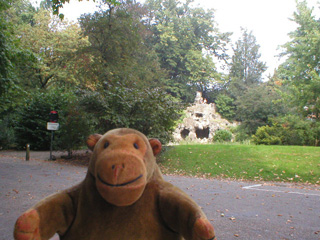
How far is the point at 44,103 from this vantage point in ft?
74.4

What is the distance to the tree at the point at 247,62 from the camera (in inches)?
1962

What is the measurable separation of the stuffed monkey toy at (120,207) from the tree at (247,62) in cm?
4845

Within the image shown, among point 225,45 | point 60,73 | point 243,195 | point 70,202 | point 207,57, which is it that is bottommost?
point 243,195

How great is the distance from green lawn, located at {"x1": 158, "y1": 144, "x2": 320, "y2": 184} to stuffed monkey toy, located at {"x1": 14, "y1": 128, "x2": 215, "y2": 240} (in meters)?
11.8

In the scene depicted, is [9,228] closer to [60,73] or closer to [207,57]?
[60,73]

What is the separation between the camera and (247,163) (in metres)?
14.7

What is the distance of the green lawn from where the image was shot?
12.9 m

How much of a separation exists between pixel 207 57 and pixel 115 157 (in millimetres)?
43067

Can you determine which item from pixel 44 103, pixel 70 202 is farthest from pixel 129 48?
pixel 70 202

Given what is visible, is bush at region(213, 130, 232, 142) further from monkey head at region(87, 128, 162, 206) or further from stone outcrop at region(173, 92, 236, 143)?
monkey head at region(87, 128, 162, 206)

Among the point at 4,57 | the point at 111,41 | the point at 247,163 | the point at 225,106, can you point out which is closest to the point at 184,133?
the point at 225,106

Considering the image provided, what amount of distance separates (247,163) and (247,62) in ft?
135

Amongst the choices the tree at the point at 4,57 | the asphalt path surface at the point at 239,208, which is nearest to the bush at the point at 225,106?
the asphalt path surface at the point at 239,208

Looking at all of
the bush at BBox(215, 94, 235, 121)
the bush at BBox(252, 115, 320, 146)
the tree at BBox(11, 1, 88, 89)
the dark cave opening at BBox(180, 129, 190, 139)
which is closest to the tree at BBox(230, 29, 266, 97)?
the bush at BBox(215, 94, 235, 121)
